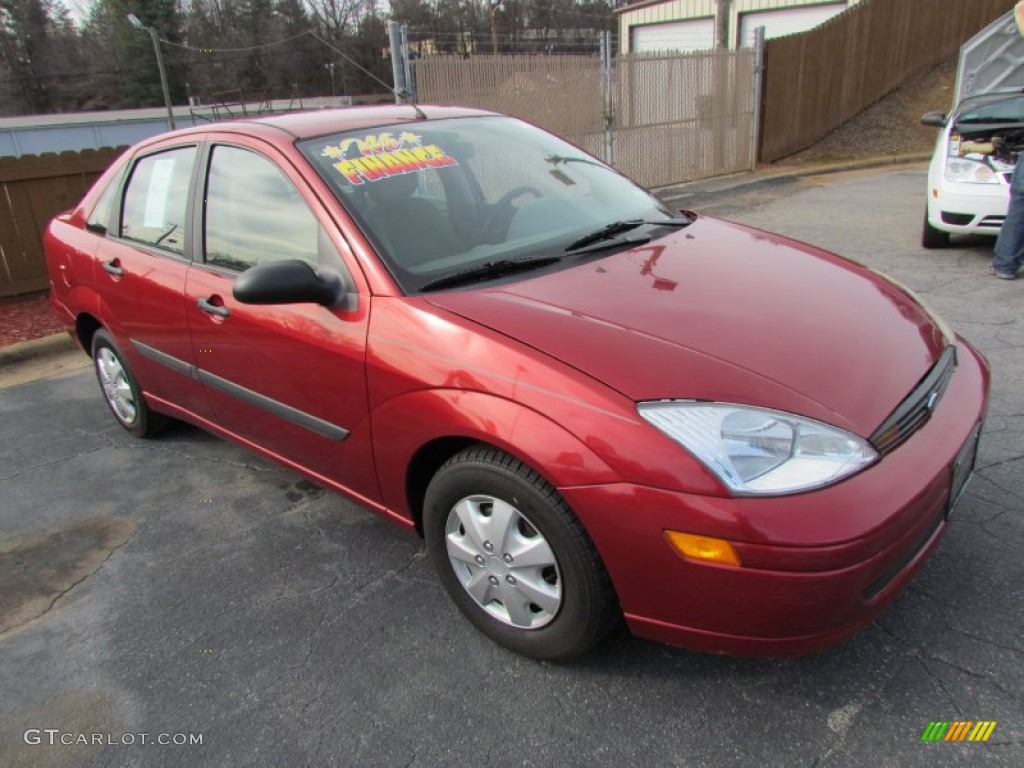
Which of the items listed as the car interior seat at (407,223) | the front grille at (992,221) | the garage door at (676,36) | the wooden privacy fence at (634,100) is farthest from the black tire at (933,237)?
the garage door at (676,36)

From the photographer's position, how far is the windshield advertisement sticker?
2.74 metres

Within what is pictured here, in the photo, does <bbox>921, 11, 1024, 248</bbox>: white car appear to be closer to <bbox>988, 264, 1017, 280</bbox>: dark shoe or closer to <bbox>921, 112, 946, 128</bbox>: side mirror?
<bbox>921, 112, 946, 128</bbox>: side mirror

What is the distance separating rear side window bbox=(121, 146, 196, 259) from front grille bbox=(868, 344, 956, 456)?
283cm

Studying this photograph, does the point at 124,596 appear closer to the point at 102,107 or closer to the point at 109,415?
the point at 109,415

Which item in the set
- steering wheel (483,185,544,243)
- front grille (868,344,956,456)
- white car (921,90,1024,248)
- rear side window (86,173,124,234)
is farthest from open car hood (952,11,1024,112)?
rear side window (86,173,124,234)

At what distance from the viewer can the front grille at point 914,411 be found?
76.4 inches

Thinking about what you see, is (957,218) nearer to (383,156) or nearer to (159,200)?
(383,156)

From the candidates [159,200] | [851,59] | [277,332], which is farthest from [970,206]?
[851,59]

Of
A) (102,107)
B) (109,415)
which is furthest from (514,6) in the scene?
(109,415)

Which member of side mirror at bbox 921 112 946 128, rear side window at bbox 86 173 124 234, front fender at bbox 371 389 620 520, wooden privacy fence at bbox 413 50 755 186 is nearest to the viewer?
Answer: front fender at bbox 371 389 620 520

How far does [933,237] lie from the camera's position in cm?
696

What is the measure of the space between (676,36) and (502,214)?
28045 mm

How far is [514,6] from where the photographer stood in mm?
47219

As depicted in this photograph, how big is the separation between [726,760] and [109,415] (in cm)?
424
